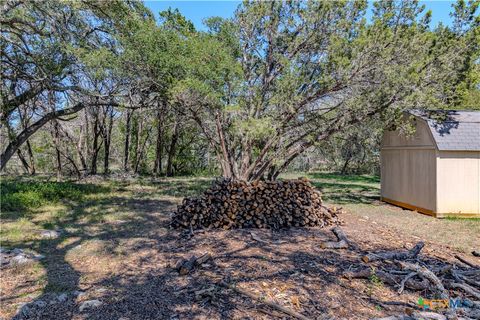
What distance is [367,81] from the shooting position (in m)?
6.83

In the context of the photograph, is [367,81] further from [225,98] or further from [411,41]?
[225,98]

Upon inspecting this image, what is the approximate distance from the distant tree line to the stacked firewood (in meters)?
1.29

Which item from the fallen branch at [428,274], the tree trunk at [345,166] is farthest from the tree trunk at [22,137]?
the tree trunk at [345,166]

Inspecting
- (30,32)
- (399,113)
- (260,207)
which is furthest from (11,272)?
(399,113)

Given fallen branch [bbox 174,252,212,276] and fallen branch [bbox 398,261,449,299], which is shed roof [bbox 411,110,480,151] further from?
fallen branch [bbox 174,252,212,276]

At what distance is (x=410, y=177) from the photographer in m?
7.95

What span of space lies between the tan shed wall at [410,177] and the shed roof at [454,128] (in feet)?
1.19

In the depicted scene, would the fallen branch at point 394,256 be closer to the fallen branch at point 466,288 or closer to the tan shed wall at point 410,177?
the fallen branch at point 466,288

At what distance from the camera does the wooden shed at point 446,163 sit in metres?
6.89

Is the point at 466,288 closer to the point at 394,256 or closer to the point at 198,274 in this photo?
the point at 394,256

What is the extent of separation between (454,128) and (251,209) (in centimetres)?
525

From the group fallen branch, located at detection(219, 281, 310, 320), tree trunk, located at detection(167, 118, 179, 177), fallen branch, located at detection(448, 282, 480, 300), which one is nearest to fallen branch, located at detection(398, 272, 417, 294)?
fallen branch, located at detection(448, 282, 480, 300)

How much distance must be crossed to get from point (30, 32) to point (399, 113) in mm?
8537

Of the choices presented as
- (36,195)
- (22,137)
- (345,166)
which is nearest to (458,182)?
(36,195)
